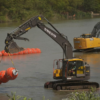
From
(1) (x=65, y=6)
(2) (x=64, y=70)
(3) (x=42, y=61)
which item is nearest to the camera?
(2) (x=64, y=70)

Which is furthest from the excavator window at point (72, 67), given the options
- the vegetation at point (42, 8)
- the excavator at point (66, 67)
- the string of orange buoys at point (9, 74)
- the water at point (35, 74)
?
the vegetation at point (42, 8)

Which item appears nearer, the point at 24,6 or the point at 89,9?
the point at 24,6

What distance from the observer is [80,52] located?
42.7m

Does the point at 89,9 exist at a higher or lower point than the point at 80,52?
higher

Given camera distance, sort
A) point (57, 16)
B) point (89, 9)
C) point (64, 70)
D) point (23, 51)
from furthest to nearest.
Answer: point (89, 9), point (57, 16), point (23, 51), point (64, 70)

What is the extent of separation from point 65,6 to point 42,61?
14373 cm

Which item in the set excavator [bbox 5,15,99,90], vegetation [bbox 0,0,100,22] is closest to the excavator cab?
excavator [bbox 5,15,99,90]

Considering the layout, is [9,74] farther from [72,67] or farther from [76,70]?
[76,70]

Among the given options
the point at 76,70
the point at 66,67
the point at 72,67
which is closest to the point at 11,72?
the point at 66,67

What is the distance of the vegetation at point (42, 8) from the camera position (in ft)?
426

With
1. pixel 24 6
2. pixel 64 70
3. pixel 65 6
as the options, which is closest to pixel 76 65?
pixel 64 70

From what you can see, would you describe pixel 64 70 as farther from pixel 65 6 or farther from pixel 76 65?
pixel 65 6

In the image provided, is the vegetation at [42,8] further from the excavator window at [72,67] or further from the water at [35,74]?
the excavator window at [72,67]

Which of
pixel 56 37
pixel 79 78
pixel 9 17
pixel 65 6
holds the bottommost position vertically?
pixel 79 78
